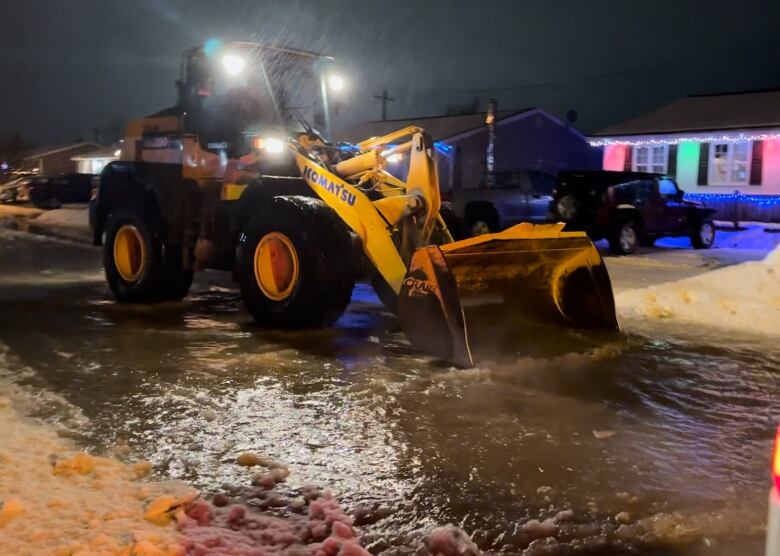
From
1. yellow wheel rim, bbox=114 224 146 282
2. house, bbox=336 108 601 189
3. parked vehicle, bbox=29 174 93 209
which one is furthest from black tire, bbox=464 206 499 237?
parked vehicle, bbox=29 174 93 209

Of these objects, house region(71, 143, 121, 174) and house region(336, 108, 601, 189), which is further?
house region(71, 143, 121, 174)

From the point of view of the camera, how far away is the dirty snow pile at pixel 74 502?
3.34 meters

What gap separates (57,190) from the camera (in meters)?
37.2

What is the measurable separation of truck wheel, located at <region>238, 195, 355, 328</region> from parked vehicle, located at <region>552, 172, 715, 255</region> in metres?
11.2

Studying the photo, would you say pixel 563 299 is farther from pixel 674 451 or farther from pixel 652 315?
pixel 674 451

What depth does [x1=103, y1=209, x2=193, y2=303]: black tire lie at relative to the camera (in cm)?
1009

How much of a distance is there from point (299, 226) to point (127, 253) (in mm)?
3804

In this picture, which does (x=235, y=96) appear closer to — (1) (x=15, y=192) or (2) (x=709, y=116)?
(2) (x=709, y=116)

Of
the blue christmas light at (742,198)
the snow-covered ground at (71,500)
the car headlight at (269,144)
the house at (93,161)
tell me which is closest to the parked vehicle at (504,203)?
the blue christmas light at (742,198)

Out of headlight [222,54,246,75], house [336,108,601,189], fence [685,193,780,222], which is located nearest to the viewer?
headlight [222,54,246,75]

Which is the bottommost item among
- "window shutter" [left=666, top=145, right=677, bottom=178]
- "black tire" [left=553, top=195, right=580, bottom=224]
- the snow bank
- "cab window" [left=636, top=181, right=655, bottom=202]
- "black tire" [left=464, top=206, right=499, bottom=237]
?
the snow bank

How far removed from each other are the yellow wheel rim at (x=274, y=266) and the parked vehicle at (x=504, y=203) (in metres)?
10.8

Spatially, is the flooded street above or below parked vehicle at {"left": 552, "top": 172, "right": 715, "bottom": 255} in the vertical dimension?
below

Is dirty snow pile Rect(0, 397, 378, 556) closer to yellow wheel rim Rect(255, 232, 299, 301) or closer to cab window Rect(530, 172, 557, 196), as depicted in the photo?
yellow wheel rim Rect(255, 232, 299, 301)
